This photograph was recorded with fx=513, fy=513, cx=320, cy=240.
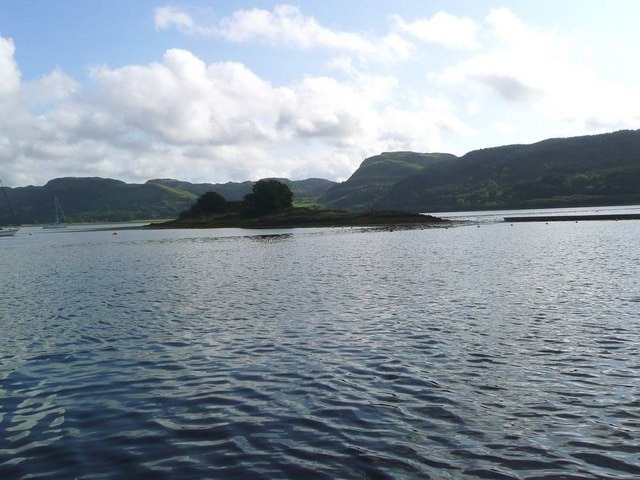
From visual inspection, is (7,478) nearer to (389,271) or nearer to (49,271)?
(389,271)

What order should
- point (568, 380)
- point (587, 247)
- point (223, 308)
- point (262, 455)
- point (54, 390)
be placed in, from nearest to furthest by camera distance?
1. point (262, 455)
2. point (568, 380)
3. point (54, 390)
4. point (223, 308)
5. point (587, 247)

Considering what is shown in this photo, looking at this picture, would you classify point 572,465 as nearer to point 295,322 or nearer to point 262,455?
point 262,455

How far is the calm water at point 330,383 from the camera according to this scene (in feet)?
50.9

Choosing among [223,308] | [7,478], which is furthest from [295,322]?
[7,478]

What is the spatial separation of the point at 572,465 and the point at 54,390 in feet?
68.8

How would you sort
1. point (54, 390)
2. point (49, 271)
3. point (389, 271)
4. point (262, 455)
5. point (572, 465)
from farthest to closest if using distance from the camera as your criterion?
point (49, 271), point (389, 271), point (54, 390), point (262, 455), point (572, 465)

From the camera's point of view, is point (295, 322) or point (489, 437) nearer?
point (489, 437)

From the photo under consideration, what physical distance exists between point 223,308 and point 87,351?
45.6 ft

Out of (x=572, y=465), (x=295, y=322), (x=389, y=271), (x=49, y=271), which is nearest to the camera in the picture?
(x=572, y=465)

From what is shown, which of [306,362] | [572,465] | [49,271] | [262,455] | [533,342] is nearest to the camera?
[572,465]

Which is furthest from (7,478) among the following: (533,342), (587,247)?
(587,247)

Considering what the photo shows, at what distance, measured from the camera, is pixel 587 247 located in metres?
90.4

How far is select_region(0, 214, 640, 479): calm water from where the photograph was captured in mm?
15508

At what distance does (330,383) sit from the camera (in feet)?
73.8
